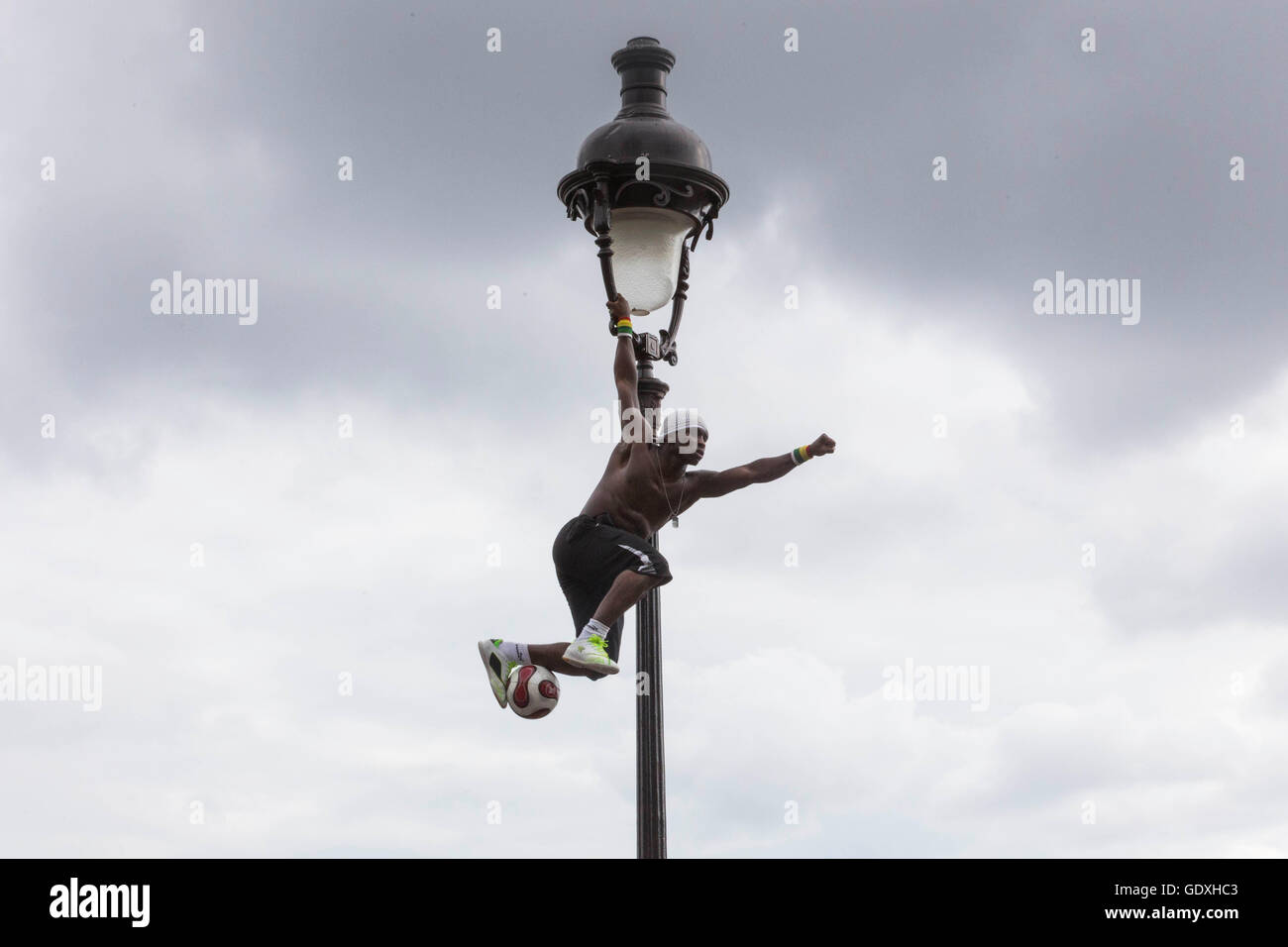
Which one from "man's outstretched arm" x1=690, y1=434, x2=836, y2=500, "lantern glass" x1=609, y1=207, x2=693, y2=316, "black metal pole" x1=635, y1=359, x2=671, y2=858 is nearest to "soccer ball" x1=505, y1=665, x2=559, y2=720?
"black metal pole" x1=635, y1=359, x2=671, y2=858

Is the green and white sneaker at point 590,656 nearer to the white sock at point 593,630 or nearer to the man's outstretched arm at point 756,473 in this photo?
the white sock at point 593,630

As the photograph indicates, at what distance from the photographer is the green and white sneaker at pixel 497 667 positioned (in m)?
11.2

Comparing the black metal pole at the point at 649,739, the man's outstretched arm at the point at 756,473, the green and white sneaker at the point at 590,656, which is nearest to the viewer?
the black metal pole at the point at 649,739

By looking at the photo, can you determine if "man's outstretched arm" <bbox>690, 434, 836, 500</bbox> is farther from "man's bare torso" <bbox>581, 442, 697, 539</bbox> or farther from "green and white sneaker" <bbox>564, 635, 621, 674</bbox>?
"green and white sneaker" <bbox>564, 635, 621, 674</bbox>

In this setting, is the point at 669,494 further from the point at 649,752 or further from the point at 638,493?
the point at 649,752

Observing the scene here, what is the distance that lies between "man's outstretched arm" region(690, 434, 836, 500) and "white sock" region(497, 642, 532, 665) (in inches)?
55.4

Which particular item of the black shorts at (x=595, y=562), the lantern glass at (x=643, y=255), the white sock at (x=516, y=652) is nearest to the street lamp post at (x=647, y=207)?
the lantern glass at (x=643, y=255)

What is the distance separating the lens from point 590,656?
1092 centimetres

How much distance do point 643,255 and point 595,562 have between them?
1.87 meters

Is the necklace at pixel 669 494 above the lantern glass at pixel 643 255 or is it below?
below
